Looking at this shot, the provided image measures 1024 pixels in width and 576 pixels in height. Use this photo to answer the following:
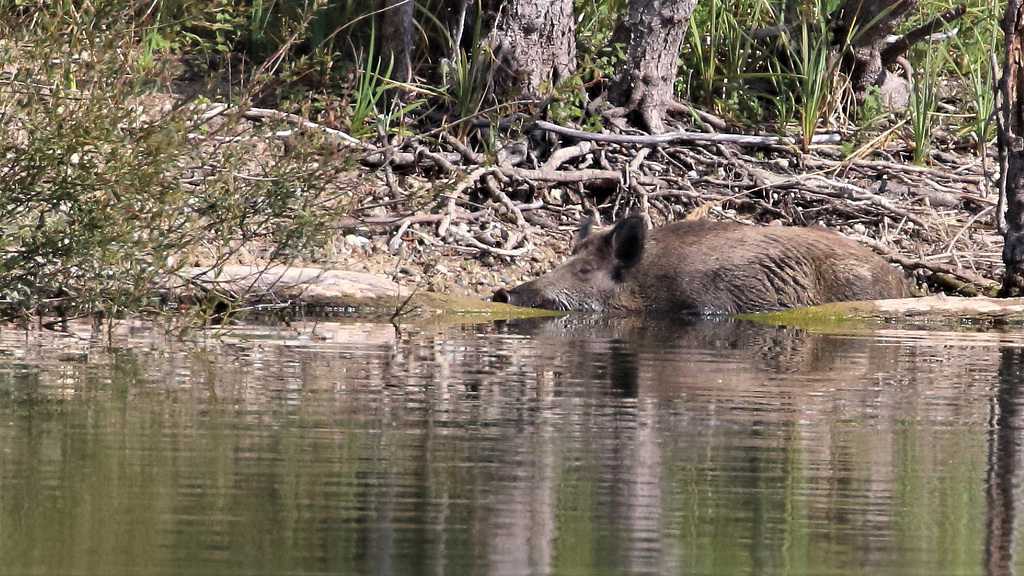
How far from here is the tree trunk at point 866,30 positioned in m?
16.4

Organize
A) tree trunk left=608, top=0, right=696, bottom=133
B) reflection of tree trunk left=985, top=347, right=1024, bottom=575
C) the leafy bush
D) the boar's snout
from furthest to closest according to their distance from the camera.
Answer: tree trunk left=608, top=0, right=696, bottom=133 < the boar's snout < the leafy bush < reflection of tree trunk left=985, top=347, right=1024, bottom=575

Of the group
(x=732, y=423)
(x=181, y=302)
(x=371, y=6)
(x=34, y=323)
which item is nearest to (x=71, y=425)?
(x=732, y=423)

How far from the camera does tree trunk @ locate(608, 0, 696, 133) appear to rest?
15.8m

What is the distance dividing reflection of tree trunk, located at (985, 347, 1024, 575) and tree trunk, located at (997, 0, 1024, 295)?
3.96m

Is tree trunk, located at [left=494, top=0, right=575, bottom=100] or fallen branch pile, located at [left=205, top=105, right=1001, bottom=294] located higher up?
tree trunk, located at [left=494, top=0, right=575, bottom=100]

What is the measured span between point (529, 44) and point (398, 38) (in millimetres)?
1343

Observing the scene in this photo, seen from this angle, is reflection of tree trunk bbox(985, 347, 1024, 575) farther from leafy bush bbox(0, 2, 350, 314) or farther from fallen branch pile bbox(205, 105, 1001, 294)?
fallen branch pile bbox(205, 105, 1001, 294)

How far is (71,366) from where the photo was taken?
751 centimetres

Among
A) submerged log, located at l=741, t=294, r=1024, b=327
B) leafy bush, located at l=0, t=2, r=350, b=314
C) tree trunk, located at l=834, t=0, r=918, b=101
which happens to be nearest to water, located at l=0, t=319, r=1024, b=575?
leafy bush, located at l=0, t=2, r=350, b=314

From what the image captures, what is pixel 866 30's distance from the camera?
16.6 metres

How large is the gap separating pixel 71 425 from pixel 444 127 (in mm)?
8708

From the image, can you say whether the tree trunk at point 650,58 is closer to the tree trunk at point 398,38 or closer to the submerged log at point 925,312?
the tree trunk at point 398,38

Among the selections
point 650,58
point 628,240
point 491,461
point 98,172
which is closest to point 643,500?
point 491,461

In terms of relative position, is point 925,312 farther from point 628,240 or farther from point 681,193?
point 681,193
